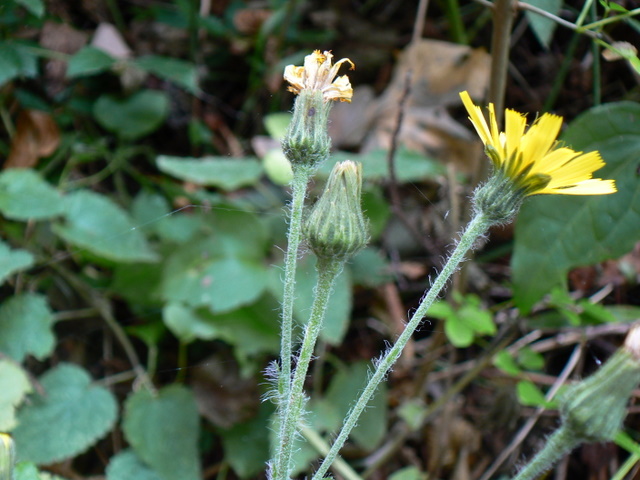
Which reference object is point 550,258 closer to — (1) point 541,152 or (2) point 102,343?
(1) point 541,152

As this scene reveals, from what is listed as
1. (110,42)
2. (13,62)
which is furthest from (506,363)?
(110,42)

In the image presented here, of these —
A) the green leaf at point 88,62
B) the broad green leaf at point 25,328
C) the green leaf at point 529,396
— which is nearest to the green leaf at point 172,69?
the green leaf at point 88,62

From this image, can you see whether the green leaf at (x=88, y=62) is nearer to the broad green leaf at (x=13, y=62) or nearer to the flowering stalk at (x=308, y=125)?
the broad green leaf at (x=13, y=62)

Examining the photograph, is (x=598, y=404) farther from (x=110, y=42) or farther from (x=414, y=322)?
(x=110, y=42)

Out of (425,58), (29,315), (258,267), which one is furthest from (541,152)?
(425,58)

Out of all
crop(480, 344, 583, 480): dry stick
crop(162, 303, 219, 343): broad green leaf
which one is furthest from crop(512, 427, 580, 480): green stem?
crop(162, 303, 219, 343): broad green leaf

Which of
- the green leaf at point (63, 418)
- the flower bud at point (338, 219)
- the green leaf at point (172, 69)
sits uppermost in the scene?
the flower bud at point (338, 219)

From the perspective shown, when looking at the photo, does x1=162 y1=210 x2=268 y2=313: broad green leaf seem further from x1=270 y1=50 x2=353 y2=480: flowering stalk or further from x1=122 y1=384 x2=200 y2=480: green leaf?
x1=270 y1=50 x2=353 y2=480: flowering stalk
